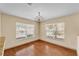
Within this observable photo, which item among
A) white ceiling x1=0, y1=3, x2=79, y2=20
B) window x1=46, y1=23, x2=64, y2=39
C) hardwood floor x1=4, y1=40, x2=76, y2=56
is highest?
white ceiling x1=0, y1=3, x2=79, y2=20

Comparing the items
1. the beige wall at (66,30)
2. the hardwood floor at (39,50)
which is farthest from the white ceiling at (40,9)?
the hardwood floor at (39,50)

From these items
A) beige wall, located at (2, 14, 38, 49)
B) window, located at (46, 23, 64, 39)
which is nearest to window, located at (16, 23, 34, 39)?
beige wall, located at (2, 14, 38, 49)

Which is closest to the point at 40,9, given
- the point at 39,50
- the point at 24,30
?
the point at 24,30

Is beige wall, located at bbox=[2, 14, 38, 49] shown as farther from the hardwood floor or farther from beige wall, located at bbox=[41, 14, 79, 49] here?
beige wall, located at bbox=[41, 14, 79, 49]

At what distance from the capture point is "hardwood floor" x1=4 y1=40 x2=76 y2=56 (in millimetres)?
630

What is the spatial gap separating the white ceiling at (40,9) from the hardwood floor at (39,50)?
271mm

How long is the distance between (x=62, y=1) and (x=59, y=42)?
0.37 meters

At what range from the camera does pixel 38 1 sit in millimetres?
542

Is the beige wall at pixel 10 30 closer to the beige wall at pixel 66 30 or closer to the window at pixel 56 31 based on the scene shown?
the beige wall at pixel 66 30

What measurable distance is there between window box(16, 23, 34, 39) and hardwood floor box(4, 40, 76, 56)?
9 centimetres

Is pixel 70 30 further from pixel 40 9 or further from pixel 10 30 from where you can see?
pixel 10 30

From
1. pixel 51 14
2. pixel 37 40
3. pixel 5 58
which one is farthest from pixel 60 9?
pixel 5 58

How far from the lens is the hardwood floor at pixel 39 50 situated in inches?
24.8

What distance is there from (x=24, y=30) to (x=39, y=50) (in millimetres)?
236
